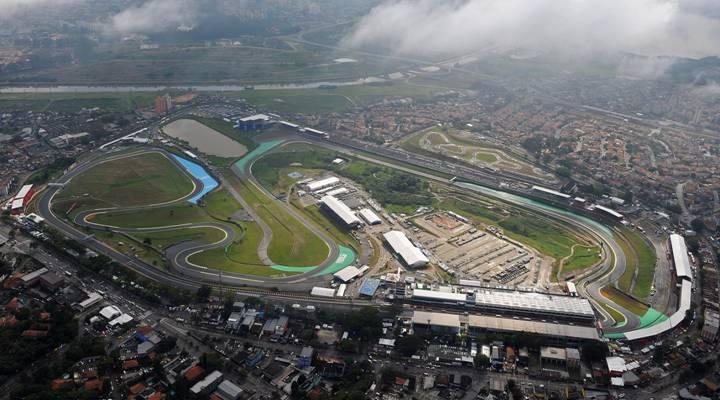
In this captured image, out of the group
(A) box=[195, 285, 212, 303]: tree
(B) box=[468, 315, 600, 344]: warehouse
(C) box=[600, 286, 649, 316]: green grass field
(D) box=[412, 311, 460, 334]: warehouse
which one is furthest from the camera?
(C) box=[600, 286, 649, 316]: green grass field

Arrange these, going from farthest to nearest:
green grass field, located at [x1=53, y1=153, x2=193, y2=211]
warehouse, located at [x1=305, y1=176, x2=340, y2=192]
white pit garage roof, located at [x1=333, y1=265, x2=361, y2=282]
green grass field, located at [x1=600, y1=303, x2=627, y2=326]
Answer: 1. warehouse, located at [x1=305, y1=176, x2=340, y2=192]
2. green grass field, located at [x1=53, y1=153, x2=193, y2=211]
3. white pit garage roof, located at [x1=333, y1=265, x2=361, y2=282]
4. green grass field, located at [x1=600, y1=303, x2=627, y2=326]

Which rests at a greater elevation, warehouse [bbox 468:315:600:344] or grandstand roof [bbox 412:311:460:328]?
warehouse [bbox 468:315:600:344]

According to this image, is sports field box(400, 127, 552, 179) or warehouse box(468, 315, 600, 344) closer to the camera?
warehouse box(468, 315, 600, 344)

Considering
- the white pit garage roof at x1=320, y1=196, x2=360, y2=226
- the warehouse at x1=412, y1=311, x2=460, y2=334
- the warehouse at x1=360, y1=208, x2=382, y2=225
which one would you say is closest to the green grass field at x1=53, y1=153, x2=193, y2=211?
the white pit garage roof at x1=320, y1=196, x2=360, y2=226

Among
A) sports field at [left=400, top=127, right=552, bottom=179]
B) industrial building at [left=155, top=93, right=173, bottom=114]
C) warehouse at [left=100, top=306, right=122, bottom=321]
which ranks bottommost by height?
warehouse at [left=100, top=306, right=122, bottom=321]

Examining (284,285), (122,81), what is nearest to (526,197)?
(284,285)

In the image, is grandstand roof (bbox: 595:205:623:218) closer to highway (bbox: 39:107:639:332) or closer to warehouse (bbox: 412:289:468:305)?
highway (bbox: 39:107:639:332)

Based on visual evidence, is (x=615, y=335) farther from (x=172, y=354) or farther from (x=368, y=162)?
(x=368, y=162)

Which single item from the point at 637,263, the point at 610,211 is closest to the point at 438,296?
the point at 637,263
